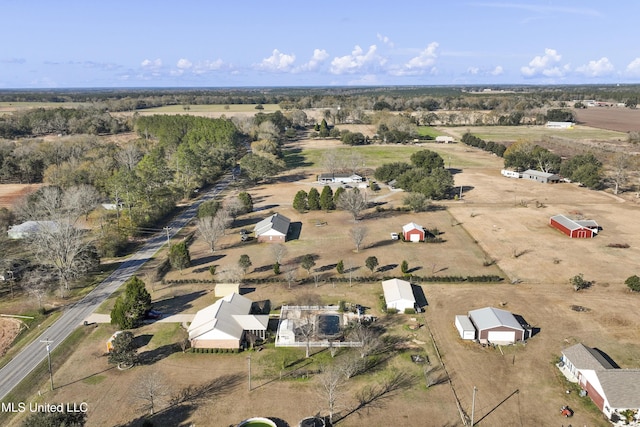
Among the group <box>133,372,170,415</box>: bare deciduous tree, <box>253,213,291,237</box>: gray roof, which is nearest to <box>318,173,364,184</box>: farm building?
<box>253,213,291,237</box>: gray roof

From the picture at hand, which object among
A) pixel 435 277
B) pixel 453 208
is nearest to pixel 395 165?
pixel 453 208

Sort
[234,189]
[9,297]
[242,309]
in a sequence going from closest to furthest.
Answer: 1. [242,309]
2. [9,297]
3. [234,189]

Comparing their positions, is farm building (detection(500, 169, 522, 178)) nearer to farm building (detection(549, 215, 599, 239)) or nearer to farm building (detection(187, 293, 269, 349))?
farm building (detection(549, 215, 599, 239))

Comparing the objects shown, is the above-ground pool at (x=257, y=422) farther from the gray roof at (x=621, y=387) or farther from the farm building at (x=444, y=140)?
the farm building at (x=444, y=140)

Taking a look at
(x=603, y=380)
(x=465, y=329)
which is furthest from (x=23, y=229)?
(x=603, y=380)

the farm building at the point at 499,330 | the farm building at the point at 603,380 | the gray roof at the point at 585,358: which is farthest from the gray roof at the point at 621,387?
the farm building at the point at 499,330

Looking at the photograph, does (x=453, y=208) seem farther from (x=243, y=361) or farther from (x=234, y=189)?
(x=243, y=361)
